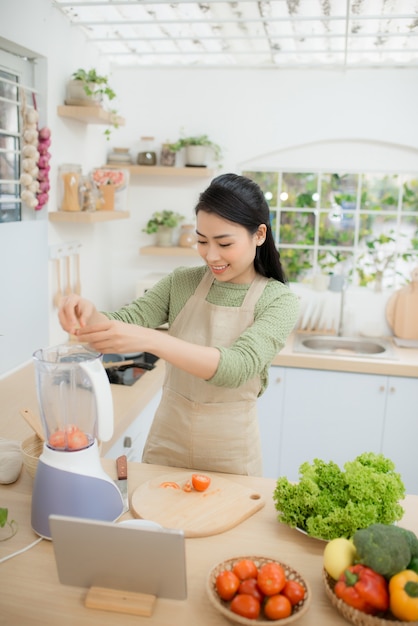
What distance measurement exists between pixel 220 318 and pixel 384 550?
817 millimetres

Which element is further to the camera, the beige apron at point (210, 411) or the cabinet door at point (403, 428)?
the cabinet door at point (403, 428)

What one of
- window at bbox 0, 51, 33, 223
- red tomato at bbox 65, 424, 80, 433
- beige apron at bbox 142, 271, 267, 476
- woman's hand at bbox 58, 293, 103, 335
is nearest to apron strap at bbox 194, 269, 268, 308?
beige apron at bbox 142, 271, 267, 476

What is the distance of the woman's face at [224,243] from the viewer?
1521 mm

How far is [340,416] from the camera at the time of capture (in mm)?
3107

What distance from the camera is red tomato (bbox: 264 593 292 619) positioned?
0.99 m

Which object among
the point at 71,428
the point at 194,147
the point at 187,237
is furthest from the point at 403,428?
the point at 71,428

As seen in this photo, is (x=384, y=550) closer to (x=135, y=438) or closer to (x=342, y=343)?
(x=135, y=438)

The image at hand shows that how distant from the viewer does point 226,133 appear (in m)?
3.45

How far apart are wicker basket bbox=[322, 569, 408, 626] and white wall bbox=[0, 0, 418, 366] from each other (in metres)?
2.32

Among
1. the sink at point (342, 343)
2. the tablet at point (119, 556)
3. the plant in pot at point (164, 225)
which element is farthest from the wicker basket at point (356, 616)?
the plant in pot at point (164, 225)

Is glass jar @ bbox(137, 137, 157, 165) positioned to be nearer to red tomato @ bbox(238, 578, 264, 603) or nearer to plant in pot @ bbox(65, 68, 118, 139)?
plant in pot @ bbox(65, 68, 118, 139)

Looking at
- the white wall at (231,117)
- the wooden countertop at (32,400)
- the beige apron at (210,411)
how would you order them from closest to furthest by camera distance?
the beige apron at (210,411) < the wooden countertop at (32,400) < the white wall at (231,117)

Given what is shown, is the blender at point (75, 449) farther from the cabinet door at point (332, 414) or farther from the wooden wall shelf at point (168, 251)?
the wooden wall shelf at point (168, 251)

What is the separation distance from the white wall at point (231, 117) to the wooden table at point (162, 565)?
6.57ft
